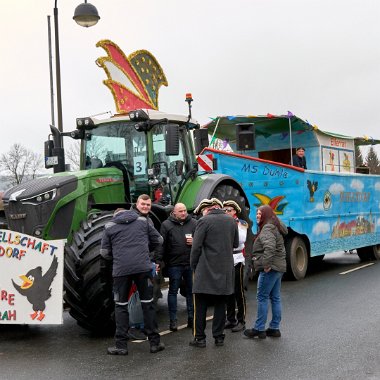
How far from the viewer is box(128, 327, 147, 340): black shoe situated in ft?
23.8

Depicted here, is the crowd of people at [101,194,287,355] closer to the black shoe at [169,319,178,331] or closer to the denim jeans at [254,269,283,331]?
the denim jeans at [254,269,283,331]

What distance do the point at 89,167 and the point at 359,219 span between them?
7811 mm

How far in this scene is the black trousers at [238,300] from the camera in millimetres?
7543

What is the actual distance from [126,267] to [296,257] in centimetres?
643

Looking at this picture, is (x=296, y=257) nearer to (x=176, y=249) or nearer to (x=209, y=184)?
(x=209, y=184)

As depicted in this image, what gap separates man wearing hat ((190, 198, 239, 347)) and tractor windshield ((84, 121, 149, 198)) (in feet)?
6.83

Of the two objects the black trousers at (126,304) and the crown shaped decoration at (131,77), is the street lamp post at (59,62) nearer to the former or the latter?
the crown shaped decoration at (131,77)

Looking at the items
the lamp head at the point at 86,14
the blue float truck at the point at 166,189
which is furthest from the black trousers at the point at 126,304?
the lamp head at the point at 86,14

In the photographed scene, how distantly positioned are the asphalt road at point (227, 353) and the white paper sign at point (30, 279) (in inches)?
14.4

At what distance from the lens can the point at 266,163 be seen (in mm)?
12227

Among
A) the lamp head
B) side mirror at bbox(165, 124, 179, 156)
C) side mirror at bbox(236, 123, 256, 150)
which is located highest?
the lamp head

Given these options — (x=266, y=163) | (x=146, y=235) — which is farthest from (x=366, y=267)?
(x=146, y=235)

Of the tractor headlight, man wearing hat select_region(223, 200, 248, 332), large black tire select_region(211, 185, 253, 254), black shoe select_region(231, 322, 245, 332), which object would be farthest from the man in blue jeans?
the tractor headlight

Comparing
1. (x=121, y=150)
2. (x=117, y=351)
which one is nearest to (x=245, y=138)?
(x=121, y=150)
